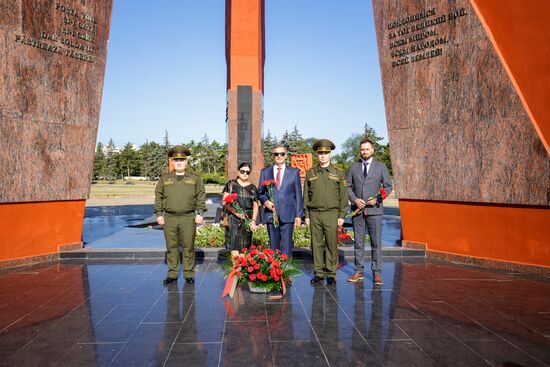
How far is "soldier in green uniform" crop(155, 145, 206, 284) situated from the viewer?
4977 millimetres

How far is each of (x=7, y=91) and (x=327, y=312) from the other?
233 inches

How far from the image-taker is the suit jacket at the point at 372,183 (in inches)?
197

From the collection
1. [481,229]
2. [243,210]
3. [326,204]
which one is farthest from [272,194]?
[481,229]

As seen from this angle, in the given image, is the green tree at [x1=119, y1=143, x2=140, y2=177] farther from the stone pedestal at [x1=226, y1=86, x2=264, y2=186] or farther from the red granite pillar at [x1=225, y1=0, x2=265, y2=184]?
the stone pedestal at [x1=226, y1=86, x2=264, y2=186]

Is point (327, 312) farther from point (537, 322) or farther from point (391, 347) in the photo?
point (537, 322)

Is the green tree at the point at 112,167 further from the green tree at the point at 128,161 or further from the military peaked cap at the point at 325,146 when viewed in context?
the military peaked cap at the point at 325,146

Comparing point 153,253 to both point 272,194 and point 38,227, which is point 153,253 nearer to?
point 38,227

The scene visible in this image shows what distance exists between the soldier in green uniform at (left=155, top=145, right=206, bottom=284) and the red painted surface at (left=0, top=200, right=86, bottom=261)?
9.41 ft

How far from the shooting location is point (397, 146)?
22.8 feet

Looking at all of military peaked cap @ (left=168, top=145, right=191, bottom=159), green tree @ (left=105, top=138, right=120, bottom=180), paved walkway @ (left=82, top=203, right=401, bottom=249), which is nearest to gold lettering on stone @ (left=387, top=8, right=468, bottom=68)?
paved walkway @ (left=82, top=203, right=401, bottom=249)

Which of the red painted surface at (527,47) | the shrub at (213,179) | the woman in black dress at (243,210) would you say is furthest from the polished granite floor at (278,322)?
the shrub at (213,179)

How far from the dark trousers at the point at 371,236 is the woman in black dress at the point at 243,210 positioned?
1.46m

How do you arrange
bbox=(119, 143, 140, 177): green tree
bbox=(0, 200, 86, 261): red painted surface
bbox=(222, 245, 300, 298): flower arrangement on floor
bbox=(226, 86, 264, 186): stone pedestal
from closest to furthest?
1. bbox=(222, 245, 300, 298): flower arrangement on floor
2. bbox=(0, 200, 86, 261): red painted surface
3. bbox=(226, 86, 264, 186): stone pedestal
4. bbox=(119, 143, 140, 177): green tree

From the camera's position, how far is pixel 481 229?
606 centimetres
